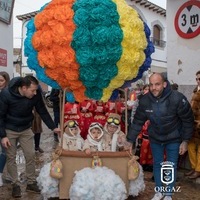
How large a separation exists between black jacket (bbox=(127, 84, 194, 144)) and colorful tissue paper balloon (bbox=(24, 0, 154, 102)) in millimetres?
428

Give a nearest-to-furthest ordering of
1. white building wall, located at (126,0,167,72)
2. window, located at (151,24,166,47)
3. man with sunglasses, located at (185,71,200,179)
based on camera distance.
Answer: man with sunglasses, located at (185,71,200,179) < white building wall, located at (126,0,167,72) < window, located at (151,24,166,47)

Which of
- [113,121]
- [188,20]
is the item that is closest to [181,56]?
[188,20]

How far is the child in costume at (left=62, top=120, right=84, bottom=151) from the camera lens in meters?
4.41

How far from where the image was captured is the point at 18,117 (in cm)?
454

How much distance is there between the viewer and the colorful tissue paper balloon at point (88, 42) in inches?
144

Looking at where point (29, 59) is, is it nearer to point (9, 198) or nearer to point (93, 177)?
point (93, 177)

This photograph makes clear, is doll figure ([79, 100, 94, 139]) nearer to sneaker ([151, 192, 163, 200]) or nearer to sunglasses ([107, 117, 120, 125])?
sunglasses ([107, 117, 120, 125])

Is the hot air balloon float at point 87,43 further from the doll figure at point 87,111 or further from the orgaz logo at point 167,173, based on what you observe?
the doll figure at point 87,111

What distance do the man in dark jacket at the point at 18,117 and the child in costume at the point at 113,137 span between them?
625mm

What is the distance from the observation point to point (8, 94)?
174 inches

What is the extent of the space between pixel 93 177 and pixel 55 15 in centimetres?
177

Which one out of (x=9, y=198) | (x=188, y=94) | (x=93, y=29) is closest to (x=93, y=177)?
(x=9, y=198)

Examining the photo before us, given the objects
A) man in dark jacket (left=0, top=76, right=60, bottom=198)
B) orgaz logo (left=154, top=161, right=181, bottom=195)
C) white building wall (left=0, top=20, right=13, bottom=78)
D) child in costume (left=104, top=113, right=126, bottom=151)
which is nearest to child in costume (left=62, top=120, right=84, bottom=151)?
man in dark jacket (left=0, top=76, right=60, bottom=198)

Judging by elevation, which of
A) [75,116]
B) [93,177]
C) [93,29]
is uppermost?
[93,29]
